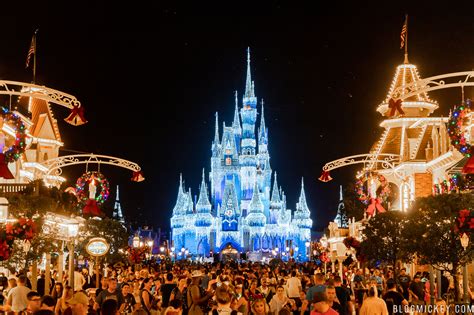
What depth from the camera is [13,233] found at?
1544cm

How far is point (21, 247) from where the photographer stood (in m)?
19.8

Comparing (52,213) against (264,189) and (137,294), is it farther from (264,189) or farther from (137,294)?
(264,189)

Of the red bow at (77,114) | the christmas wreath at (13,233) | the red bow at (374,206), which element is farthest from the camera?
the red bow at (374,206)

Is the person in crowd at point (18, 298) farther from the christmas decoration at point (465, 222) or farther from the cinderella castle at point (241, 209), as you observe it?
the cinderella castle at point (241, 209)

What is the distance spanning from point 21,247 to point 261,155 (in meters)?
99.8

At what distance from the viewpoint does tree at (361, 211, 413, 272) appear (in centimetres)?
2510

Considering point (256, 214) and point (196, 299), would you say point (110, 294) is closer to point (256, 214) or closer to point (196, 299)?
point (196, 299)

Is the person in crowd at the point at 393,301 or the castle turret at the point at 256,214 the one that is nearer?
the person in crowd at the point at 393,301

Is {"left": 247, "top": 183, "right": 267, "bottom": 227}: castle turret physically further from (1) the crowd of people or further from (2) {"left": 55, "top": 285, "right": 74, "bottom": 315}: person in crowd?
(2) {"left": 55, "top": 285, "right": 74, "bottom": 315}: person in crowd

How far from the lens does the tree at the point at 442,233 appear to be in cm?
1886

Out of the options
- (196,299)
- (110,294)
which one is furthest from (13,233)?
(196,299)

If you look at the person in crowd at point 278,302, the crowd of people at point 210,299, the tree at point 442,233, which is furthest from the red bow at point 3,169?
the tree at point 442,233

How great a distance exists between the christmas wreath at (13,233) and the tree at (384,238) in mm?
12832

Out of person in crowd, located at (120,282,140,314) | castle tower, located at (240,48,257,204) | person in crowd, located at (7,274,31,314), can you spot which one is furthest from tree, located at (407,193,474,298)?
castle tower, located at (240,48,257,204)
